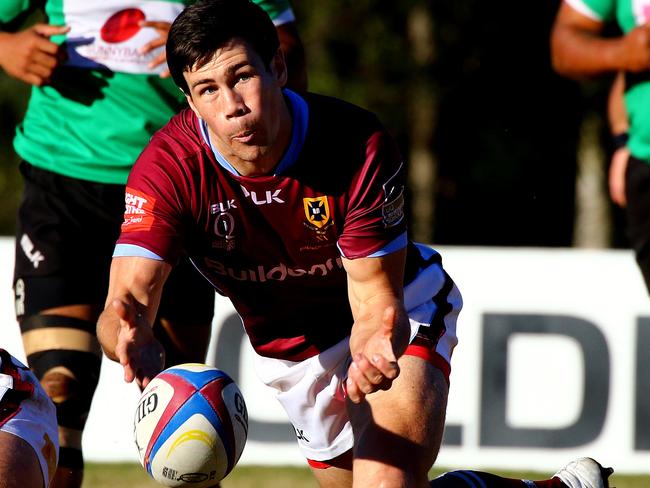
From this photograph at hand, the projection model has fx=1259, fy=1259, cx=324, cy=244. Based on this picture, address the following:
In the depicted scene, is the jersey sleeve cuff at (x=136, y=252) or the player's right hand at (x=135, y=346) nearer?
the player's right hand at (x=135, y=346)

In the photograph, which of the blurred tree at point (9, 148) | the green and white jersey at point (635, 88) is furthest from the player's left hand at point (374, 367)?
the blurred tree at point (9, 148)

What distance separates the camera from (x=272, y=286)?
4500mm

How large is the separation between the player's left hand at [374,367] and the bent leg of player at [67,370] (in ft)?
5.16

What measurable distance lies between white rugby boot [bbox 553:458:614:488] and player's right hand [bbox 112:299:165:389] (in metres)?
1.89

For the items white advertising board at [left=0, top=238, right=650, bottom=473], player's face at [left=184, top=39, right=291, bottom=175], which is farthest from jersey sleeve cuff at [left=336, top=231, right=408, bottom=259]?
white advertising board at [left=0, top=238, right=650, bottom=473]

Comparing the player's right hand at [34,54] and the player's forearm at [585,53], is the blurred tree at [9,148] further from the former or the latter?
the player's forearm at [585,53]

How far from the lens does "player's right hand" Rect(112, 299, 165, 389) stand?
379cm

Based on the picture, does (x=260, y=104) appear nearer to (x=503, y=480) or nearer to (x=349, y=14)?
(x=503, y=480)

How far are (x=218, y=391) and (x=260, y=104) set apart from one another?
0.97m

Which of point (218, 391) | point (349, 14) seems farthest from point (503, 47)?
point (218, 391)

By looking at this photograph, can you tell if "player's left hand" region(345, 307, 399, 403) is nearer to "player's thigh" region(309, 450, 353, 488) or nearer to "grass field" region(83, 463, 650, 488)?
"player's thigh" region(309, 450, 353, 488)

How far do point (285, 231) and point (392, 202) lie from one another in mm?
377

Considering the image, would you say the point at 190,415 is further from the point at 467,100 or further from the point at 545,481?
the point at 467,100

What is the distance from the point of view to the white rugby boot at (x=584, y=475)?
4.99 metres
